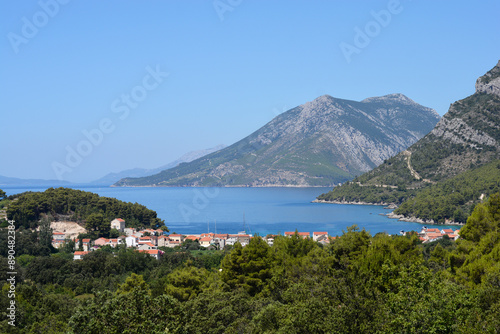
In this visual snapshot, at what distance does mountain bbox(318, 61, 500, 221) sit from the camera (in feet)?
335

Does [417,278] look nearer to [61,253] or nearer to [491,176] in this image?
[61,253]

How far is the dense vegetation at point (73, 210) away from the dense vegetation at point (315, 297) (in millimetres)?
31552

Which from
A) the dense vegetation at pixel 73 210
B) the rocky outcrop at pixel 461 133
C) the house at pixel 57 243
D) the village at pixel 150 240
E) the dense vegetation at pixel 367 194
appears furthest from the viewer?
the dense vegetation at pixel 367 194

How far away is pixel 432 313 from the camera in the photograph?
9180 millimetres

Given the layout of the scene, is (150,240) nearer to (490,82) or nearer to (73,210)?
(73,210)

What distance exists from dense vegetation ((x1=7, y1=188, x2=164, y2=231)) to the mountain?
58533mm

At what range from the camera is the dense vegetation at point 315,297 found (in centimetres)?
952

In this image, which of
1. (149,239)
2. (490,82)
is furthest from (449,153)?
(149,239)

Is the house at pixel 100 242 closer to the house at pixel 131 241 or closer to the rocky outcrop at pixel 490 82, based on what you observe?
the house at pixel 131 241

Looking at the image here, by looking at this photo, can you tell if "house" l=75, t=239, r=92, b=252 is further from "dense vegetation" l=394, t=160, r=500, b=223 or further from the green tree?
"dense vegetation" l=394, t=160, r=500, b=223

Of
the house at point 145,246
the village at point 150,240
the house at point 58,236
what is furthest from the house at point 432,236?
the house at point 58,236

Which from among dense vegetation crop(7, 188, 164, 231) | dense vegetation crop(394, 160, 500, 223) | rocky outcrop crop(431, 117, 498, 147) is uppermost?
rocky outcrop crop(431, 117, 498, 147)

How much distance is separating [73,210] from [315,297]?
51.5m

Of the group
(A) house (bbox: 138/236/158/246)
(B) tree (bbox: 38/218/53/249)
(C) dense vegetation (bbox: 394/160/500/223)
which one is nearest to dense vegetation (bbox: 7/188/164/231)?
(B) tree (bbox: 38/218/53/249)
